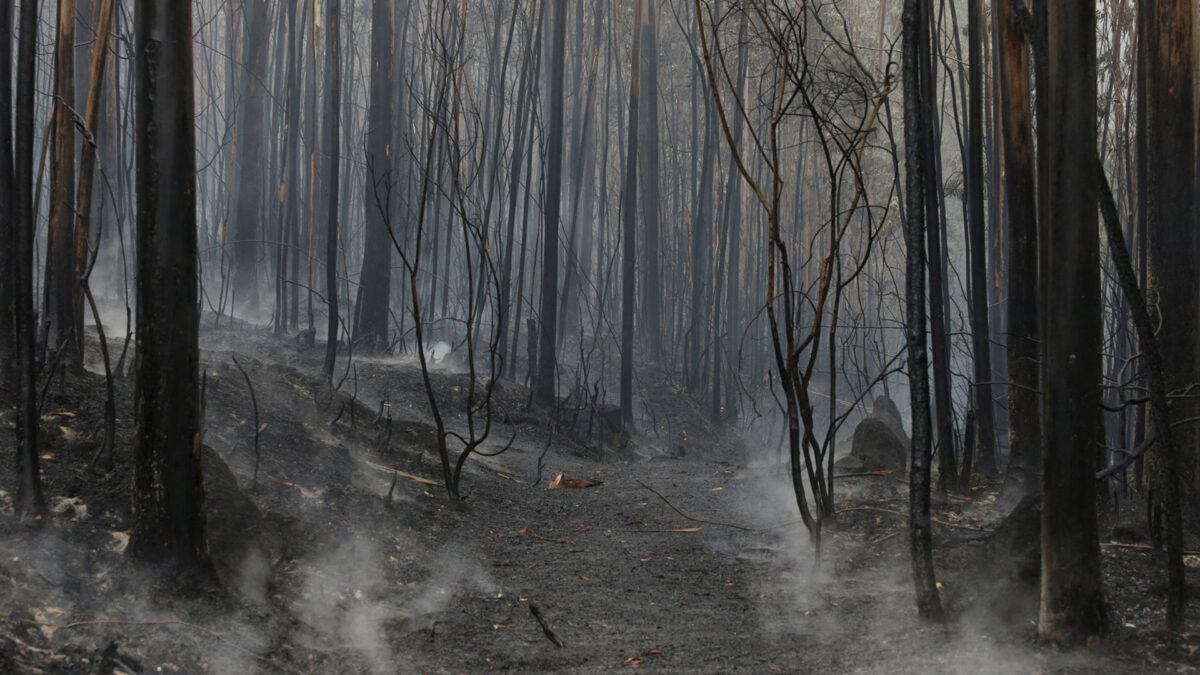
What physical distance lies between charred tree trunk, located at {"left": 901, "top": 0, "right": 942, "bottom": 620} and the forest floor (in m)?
0.18

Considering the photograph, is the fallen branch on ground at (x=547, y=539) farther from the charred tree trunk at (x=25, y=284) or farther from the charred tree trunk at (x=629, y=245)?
the charred tree trunk at (x=629, y=245)

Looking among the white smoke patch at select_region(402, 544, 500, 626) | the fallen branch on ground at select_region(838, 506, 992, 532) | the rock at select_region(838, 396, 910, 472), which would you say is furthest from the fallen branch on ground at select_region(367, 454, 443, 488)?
the rock at select_region(838, 396, 910, 472)

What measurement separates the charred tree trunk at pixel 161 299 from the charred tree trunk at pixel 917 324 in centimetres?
237

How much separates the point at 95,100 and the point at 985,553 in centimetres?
401

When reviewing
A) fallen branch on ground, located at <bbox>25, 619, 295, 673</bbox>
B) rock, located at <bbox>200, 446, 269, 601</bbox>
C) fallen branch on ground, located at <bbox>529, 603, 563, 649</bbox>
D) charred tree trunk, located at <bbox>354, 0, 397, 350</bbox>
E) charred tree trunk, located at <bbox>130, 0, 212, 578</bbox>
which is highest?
charred tree trunk, located at <bbox>354, 0, 397, 350</bbox>

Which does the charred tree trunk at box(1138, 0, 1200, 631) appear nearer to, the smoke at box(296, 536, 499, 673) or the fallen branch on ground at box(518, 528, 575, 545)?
the fallen branch on ground at box(518, 528, 575, 545)

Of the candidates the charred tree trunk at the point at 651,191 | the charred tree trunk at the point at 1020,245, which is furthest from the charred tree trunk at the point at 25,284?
the charred tree trunk at the point at 651,191

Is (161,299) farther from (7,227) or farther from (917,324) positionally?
(917,324)

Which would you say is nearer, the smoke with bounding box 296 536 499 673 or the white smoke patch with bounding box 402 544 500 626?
the smoke with bounding box 296 536 499 673

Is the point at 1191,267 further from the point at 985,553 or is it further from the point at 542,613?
the point at 542,613

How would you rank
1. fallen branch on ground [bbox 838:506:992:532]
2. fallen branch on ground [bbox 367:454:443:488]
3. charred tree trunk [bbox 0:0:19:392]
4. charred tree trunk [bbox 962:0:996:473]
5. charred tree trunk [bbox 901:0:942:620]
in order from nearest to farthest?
charred tree trunk [bbox 901:0:942:620]
charred tree trunk [bbox 0:0:19:392]
fallen branch on ground [bbox 838:506:992:532]
fallen branch on ground [bbox 367:454:443:488]
charred tree trunk [bbox 962:0:996:473]

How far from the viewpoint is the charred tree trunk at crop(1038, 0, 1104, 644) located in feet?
8.16

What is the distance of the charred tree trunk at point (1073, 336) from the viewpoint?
2.49 m

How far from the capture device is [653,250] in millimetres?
13734
